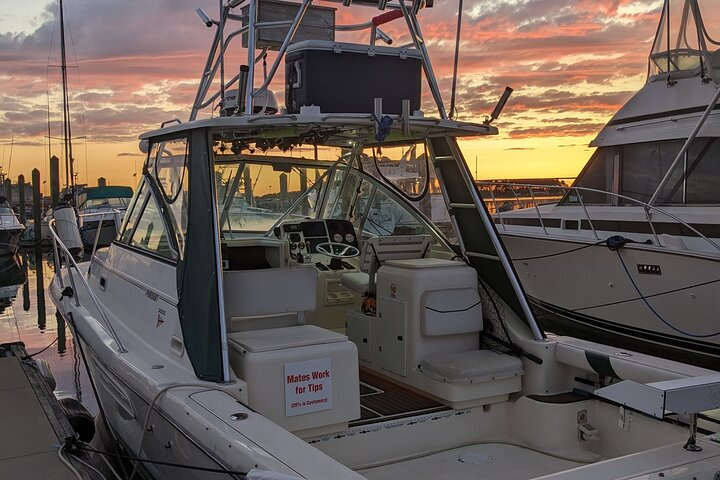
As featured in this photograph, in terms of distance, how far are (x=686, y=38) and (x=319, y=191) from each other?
237 inches

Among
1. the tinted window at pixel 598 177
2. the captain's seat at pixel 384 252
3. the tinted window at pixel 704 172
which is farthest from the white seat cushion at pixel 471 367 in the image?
the tinted window at pixel 598 177

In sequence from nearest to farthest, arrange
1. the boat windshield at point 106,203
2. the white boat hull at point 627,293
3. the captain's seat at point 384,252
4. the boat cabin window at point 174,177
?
the boat cabin window at point 174,177
the captain's seat at point 384,252
the white boat hull at point 627,293
the boat windshield at point 106,203

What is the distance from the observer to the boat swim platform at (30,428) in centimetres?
371

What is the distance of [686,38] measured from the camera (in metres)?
9.28

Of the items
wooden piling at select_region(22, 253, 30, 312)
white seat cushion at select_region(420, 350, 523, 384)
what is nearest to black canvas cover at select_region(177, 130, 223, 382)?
white seat cushion at select_region(420, 350, 523, 384)

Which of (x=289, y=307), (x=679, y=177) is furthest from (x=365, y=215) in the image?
(x=679, y=177)

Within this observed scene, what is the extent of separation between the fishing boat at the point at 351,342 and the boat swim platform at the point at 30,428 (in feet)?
1.23

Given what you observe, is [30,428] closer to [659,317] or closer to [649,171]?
[659,317]

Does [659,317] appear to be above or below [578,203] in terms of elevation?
below

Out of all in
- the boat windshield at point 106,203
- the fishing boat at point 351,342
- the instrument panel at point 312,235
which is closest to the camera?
the fishing boat at point 351,342

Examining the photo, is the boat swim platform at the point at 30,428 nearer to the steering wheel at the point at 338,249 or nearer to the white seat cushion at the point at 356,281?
the white seat cushion at the point at 356,281

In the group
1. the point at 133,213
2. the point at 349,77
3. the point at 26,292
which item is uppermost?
the point at 349,77

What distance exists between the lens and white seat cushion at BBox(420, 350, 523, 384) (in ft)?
13.0

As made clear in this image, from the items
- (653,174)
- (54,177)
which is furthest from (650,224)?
(54,177)
